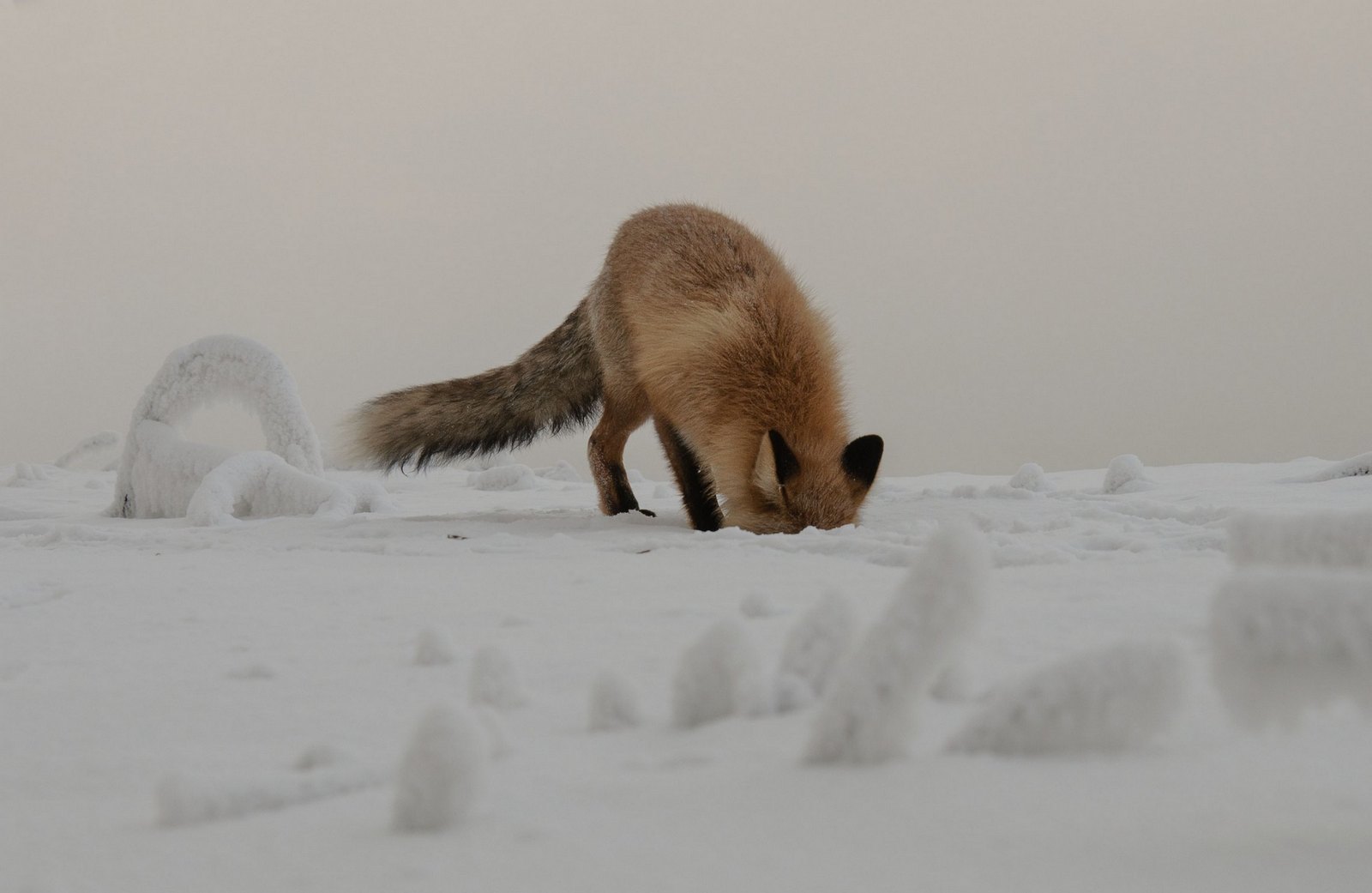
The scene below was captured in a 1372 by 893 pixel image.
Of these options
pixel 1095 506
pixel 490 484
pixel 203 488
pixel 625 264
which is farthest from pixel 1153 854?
pixel 490 484

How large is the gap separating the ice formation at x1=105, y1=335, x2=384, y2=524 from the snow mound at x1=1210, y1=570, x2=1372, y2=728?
4.65 m

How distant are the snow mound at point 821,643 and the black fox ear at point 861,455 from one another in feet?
8.79

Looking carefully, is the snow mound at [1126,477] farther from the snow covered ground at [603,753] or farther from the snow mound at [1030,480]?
the snow covered ground at [603,753]

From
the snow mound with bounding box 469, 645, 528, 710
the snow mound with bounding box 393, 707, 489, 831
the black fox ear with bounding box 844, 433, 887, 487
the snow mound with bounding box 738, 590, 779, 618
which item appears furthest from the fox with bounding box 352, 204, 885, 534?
the snow mound with bounding box 393, 707, 489, 831

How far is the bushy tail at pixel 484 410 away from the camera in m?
5.28

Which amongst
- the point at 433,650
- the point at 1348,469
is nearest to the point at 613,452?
the point at 433,650

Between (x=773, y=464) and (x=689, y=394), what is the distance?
623 mm

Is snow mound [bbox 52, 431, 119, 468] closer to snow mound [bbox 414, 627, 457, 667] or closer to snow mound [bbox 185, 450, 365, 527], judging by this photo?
snow mound [bbox 185, 450, 365, 527]

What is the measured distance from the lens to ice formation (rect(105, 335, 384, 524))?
5141 millimetres

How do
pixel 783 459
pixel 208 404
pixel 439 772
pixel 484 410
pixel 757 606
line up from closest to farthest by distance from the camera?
1. pixel 439 772
2. pixel 757 606
3. pixel 783 459
4. pixel 484 410
5. pixel 208 404

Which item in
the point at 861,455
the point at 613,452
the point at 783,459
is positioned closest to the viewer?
the point at 783,459

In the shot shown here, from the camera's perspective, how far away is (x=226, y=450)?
5535 mm

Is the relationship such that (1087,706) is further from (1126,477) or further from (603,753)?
(1126,477)

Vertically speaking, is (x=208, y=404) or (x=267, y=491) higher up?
(x=208, y=404)
